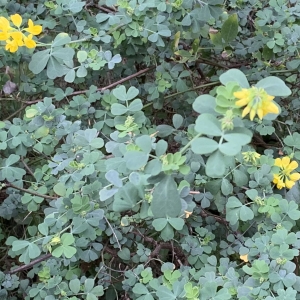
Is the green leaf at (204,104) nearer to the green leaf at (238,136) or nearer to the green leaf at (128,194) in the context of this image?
the green leaf at (238,136)

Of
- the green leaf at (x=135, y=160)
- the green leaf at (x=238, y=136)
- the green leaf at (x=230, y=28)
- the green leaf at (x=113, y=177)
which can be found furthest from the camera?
the green leaf at (x=230, y=28)

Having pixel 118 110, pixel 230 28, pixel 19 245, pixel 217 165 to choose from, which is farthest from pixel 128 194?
pixel 230 28

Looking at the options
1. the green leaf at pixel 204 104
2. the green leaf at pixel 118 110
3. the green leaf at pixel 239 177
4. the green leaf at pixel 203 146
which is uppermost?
the green leaf at pixel 204 104

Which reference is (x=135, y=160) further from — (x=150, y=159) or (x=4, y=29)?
(x=4, y=29)

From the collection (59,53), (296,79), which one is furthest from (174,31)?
(296,79)

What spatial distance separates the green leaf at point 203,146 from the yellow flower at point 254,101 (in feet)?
0.22

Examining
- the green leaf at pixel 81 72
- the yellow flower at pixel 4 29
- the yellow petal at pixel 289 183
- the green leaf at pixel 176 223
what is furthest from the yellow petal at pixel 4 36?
the yellow petal at pixel 289 183

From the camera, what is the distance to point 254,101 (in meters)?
0.62

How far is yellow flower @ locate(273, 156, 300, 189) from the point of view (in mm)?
1152

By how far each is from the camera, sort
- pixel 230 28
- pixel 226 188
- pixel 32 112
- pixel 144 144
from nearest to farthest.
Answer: pixel 144 144 → pixel 226 188 → pixel 32 112 → pixel 230 28

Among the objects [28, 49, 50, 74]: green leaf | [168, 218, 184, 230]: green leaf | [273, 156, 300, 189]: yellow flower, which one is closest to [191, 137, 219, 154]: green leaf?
[168, 218, 184, 230]: green leaf

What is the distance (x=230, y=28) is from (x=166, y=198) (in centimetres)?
88

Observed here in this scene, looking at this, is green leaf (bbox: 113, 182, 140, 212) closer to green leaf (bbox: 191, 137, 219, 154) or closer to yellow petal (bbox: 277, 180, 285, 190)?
green leaf (bbox: 191, 137, 219, 154)

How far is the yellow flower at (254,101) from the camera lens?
62cm
